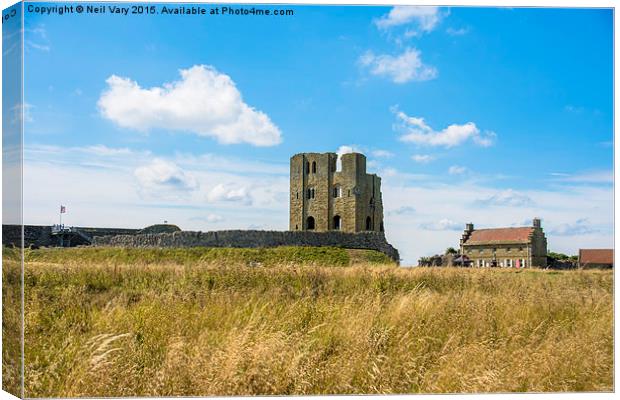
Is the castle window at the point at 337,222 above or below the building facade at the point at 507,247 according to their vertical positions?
above

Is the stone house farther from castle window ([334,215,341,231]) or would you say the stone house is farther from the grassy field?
castle window ([334,215,341,231])

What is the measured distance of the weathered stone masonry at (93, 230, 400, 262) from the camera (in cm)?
3234

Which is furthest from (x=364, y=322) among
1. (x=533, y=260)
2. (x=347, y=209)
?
(x=533, y=260)

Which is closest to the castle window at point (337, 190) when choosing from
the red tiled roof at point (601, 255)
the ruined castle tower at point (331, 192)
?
the ruined castle tower at point (331, 192)

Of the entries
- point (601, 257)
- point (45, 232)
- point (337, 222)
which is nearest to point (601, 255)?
point (601, 257)

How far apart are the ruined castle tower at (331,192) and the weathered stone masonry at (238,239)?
14.0ft

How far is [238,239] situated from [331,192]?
36.8 feet

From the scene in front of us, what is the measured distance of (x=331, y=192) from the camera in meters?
42.5

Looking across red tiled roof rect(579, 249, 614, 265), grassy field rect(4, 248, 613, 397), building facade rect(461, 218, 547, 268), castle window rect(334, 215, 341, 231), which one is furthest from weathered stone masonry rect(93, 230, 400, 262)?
grassy field rect(4, 248, 613, 397)

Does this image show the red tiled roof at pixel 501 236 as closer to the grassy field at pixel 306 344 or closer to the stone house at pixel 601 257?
the stone house at pixel 601 257

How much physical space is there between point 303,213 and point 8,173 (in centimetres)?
3788

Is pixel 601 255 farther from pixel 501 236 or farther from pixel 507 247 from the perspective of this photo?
pixel 501 236

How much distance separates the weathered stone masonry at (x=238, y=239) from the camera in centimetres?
3234

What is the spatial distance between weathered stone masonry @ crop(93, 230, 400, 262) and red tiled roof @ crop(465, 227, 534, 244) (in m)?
15.3
